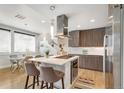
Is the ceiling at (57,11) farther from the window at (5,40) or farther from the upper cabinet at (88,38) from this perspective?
the window at (5,40)

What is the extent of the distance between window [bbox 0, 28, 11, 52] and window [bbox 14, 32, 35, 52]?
39 cm

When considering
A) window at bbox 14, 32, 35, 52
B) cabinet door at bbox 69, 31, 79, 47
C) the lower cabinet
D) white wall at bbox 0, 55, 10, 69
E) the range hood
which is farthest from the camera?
window at bbox 14, 32, 35, 52

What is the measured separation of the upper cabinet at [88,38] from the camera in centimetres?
491

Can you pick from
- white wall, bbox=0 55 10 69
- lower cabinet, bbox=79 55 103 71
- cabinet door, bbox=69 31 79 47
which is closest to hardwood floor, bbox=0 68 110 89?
lower cabinet, bbox=79 55 103 71

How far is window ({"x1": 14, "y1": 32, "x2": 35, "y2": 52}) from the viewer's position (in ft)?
18.2

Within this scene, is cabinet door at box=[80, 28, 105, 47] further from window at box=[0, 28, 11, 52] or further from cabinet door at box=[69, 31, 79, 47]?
window at box=[0, 28, 11, 52]

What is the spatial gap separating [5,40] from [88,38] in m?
4.46

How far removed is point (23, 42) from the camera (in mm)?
5758

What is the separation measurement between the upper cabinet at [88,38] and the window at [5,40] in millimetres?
3429

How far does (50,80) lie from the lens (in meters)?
1.83

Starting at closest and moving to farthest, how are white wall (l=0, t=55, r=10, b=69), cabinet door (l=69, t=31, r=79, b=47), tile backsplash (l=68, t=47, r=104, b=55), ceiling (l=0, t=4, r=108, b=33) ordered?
1. ceiling (l=0, t=4, r=108, b=33)
2. white wall (l=0, t=55, r=10, b=69)
3. tile backsplash (l=68, t=47, r=104, b=55)
4. cabinet door (l=69, t=31, r=79, b=47)

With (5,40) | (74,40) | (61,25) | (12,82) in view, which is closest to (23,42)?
(5,40)
